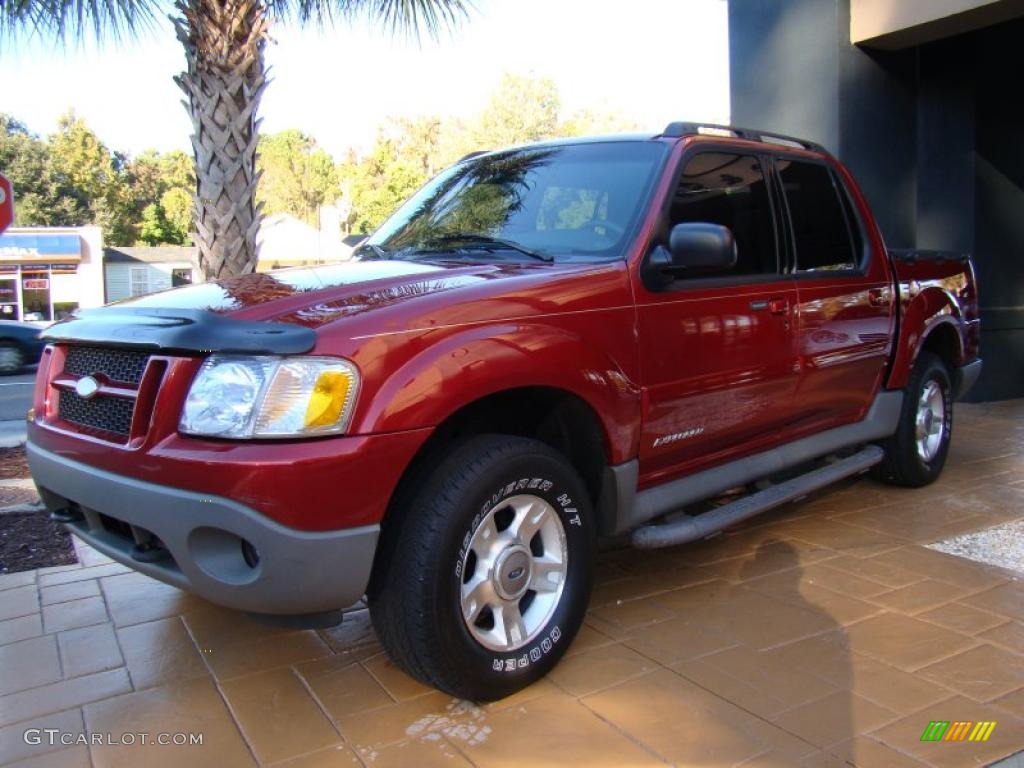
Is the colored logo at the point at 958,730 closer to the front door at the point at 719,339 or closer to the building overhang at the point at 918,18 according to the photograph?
the front door at the point at 719,339

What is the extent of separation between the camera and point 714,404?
3.66 m

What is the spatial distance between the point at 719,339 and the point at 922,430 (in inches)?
97.1

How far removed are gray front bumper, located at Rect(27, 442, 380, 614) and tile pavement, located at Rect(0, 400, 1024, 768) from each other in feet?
1.76

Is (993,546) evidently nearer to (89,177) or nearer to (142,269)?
(142,269)

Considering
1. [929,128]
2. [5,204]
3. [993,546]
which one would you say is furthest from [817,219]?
[5,204]

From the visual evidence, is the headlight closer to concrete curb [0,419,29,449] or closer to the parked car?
concrete curb [0,419,29,449]

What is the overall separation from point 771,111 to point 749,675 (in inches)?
270

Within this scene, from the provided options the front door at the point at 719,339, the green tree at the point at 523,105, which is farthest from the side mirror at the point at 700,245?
the green tree at the point at 523,105

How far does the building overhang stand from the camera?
6875mm

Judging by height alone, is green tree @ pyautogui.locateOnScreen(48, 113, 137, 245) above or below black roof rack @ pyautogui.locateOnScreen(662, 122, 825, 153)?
above

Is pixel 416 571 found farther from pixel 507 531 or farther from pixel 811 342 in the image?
pixel 811 342

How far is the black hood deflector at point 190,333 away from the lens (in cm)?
246

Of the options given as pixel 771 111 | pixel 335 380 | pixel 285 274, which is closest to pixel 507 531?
pixel 335 380

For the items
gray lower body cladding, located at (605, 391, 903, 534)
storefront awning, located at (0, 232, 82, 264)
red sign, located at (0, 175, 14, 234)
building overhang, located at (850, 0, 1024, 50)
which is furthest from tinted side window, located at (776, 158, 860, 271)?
storefront awning, located at (0, 232, 82, 264)
